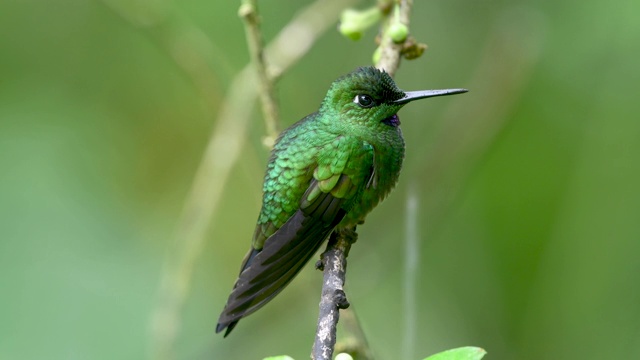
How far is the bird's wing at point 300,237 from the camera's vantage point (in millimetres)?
2166

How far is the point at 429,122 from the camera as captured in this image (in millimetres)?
4391

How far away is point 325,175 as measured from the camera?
2.30 m

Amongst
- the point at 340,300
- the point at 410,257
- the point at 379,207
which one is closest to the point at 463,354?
the point at 340,300

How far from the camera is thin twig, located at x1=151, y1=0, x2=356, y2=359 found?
A: 2.92m

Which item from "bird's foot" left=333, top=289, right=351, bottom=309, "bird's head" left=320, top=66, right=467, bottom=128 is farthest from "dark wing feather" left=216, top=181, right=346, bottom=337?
"bird's foot" left=333, top=289, right=351, bottom=309

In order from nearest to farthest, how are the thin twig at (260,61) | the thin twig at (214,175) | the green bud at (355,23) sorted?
the thin twig at (260,61) → the green bud at (355,23) → the thin twig at (214,175)

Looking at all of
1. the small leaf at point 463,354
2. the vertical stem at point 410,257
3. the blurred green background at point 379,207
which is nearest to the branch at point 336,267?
the small leaf at point 463,354

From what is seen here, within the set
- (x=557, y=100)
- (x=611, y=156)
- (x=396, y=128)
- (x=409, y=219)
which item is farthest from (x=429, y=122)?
(x=396, y=128)

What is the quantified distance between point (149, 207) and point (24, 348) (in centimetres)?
103

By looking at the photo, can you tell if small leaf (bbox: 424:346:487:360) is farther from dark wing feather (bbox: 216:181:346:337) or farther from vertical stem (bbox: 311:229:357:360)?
dark wing feather (bbox: 216:181:346:337)

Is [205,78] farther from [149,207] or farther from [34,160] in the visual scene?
[34,160]

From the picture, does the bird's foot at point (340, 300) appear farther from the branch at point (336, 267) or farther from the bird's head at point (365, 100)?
the bird's head at point (365, 100)

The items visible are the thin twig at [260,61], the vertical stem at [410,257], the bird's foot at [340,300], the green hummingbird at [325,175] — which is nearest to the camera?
the bird's foot at [340,300]

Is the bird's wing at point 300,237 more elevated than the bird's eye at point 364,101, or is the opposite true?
the bird's eye at point 364,101
